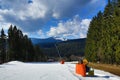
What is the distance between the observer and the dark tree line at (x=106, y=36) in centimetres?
5028

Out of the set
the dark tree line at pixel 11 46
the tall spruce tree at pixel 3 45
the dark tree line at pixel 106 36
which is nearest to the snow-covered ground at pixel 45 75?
the dark tree line at pixel 106 36

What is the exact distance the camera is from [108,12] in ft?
210

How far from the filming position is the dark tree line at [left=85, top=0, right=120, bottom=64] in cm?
5028

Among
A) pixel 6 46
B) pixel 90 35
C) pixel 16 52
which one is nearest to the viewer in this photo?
pixel 90 35

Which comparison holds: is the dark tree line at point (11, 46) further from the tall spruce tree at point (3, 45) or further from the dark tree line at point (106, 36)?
the dark tree line at point (106, 36)

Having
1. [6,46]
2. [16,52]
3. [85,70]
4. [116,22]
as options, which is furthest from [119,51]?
[6,46]

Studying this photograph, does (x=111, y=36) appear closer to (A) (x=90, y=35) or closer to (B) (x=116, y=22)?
(B) (x=116, y=22)

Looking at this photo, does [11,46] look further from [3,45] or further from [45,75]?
[45,75]

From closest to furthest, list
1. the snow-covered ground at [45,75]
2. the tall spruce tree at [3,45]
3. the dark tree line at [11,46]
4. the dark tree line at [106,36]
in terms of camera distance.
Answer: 1. the snow-covered ground at [45,75]
2. the dark tree line at [106,36]
3. the dark tree line at [11,46]
4. the tall spruce tree at [3,45]

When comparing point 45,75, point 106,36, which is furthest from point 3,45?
point 45,75

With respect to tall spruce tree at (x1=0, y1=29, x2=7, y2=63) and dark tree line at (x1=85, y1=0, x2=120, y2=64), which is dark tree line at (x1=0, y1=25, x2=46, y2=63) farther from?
dark tree line at (x1=85, y1=0, x2=120, y2=64)

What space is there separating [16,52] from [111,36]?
185ft

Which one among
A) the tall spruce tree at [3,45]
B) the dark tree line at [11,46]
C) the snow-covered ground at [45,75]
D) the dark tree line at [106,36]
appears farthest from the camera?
the tall spruce tree at [3,45]

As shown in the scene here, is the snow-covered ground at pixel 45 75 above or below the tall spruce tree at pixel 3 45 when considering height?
below
